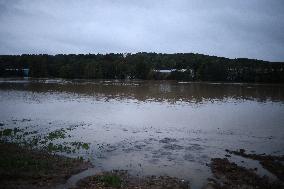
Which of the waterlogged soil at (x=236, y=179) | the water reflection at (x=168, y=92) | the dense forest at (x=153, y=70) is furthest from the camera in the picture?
the dense forest at (x=153, y=70)

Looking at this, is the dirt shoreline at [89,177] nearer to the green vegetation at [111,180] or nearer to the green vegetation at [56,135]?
the green vegetation at [111,180]

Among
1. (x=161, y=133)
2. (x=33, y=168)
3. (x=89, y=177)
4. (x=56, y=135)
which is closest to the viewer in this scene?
(x=89, y=177)

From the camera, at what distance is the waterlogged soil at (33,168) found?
14.2 meters

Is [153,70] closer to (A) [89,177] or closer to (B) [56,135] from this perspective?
(B) [56,135]

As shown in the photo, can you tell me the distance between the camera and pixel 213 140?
25.3m

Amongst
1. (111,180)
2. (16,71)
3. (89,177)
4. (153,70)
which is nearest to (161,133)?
(89,177)

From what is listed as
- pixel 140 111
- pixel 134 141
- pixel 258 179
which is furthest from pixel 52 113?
pixel 258 179

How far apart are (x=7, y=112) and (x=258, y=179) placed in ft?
103

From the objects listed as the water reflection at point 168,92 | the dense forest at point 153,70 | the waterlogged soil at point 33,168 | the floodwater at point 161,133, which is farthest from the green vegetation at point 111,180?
the dense forest at point 153,70

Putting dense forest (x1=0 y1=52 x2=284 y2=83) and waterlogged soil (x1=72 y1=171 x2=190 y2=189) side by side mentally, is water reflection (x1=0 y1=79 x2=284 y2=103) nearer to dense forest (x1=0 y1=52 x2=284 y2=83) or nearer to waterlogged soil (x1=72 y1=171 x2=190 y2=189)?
waterlogged soil (x1=72 y1=171 x2=190 y2=189)

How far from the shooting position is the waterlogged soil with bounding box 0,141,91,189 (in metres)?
14.2

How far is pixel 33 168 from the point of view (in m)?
16.0

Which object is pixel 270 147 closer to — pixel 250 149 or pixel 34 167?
pixel 250 149

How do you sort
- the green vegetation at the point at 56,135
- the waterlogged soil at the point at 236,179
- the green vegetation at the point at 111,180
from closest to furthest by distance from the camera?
the green vegetation at the point at 111,180 → the waterlogged soil at the point at 236,179 → the green vegetation at the point at 56,135
